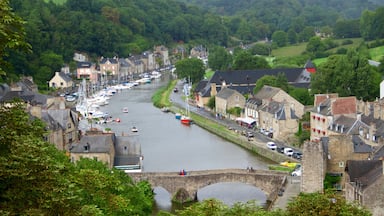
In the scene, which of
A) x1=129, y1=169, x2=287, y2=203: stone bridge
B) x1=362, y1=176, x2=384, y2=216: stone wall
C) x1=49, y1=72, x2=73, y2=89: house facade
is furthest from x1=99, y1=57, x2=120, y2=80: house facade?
x1=362, y1=176, x2=384, y2=216: stone wall

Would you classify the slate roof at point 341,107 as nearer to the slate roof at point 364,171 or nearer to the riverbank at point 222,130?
the riverbank at point 222,130

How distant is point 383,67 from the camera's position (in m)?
55.4

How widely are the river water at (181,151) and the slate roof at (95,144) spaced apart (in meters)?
2.23

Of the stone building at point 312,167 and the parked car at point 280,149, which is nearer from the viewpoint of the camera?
the stone building at point 312,167

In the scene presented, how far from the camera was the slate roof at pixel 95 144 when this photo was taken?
105ft

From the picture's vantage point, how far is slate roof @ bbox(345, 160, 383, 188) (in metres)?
24.1

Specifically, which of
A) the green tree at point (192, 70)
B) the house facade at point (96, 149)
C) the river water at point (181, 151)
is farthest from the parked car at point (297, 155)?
the green tree at point (192, 70)

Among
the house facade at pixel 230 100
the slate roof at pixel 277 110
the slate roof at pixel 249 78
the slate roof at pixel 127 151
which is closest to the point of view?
the slate roof at pixel 127 151

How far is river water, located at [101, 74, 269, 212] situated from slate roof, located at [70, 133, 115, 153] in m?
2.23

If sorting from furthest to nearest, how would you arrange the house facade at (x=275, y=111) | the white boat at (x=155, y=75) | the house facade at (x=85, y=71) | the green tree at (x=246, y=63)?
the white boat at (x=155, y=75), the house facade at (x=85, y=71), the green tree at (x=246, y=63), the house facade at (x=275, y=111)

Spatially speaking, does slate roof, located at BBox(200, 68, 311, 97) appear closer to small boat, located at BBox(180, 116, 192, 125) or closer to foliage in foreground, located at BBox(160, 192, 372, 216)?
small boat, located at BBox(180, 116, 192, 125)

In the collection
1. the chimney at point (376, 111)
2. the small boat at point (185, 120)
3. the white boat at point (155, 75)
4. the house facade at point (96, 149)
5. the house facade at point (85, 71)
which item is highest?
the house facade at point (85, 71)

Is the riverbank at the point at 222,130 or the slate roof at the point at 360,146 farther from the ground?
the slate roof at the point at 360,146

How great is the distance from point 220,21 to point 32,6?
48.3 meters
